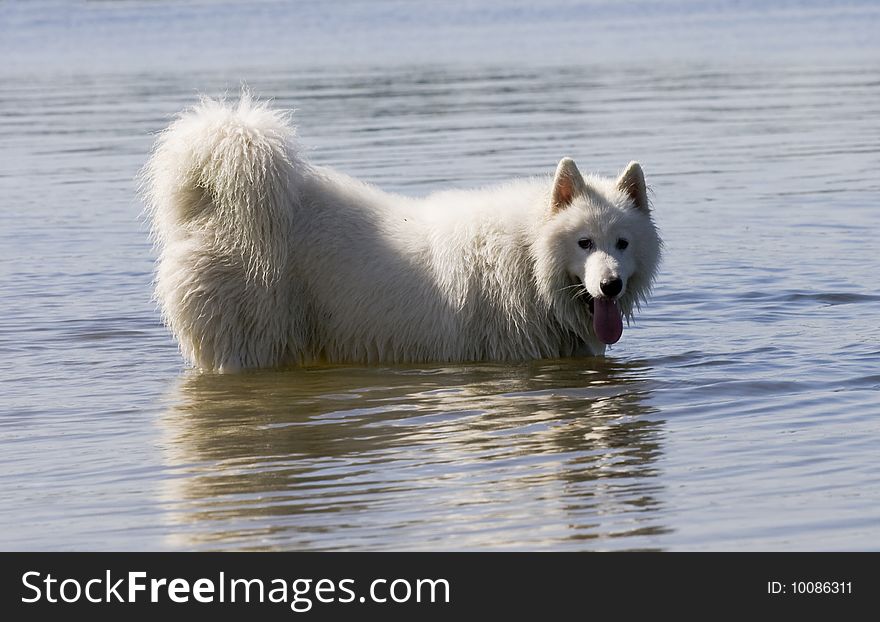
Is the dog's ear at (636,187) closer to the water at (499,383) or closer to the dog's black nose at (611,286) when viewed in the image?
the dog's black nose at (611,286)

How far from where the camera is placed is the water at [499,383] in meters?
5.42

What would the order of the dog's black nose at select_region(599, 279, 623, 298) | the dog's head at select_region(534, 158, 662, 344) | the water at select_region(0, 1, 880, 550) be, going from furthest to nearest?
the dog's head at select_region(534, 158, 662, 344) → the dog's black nose at select_region(599, 279, 623, 298) → the water at select_region(0, 1, 880, 550)

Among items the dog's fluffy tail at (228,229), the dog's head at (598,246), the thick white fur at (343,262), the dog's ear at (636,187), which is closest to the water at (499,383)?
the thick white fur at (343,262)

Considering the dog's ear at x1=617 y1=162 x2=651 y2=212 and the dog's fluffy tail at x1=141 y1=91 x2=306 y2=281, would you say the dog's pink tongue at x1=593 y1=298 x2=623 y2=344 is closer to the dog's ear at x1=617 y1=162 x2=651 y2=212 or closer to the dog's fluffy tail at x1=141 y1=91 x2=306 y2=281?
the dog's ear at x1=617 y1=162 x2=651 y2=212

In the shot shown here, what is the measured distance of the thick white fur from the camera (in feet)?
25.3

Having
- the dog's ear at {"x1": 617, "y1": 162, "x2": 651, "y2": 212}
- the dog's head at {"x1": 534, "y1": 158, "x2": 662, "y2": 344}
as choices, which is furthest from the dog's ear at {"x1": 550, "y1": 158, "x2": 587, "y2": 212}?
the dog's ear at {"x1": 617, "y1": 162, "x2": 651, "y2": 212}

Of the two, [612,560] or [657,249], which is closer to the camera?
[612,560]

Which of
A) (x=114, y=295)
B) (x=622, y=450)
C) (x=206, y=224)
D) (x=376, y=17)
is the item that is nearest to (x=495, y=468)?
(x=622, y=450)

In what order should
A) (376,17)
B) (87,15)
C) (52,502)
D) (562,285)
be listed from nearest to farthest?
1. (52,502)
2. (562,285)
3. (376,17)
4. (87,15)

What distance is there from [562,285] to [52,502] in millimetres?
3152

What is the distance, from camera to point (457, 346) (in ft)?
26.2

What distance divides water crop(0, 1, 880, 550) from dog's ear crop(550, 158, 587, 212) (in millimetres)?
980

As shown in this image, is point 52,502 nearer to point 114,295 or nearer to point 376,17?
point 114,295

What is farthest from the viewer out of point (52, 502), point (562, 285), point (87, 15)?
point (87, 15)
